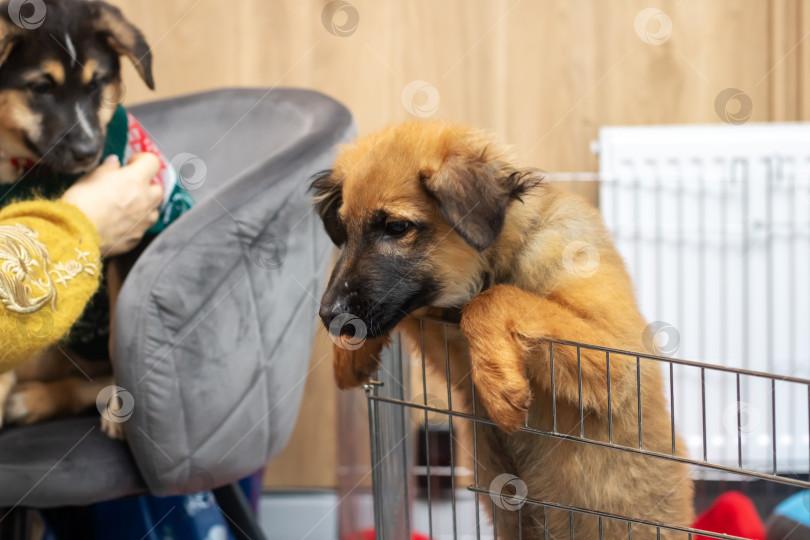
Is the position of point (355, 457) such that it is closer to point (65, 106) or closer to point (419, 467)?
point (419, 467)

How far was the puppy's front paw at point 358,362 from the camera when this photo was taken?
1.33 m

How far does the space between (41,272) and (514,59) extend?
184cm

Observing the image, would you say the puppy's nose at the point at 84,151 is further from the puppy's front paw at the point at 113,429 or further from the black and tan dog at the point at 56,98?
the puppy's front paw at the point at 113,429

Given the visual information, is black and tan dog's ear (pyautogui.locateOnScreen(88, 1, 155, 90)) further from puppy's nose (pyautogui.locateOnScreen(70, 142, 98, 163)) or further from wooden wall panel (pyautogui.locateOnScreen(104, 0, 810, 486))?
wooden wall panel (pyautogui.locateOnScreen(104, 0, 810, 486))

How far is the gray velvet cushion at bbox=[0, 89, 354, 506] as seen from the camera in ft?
4.63

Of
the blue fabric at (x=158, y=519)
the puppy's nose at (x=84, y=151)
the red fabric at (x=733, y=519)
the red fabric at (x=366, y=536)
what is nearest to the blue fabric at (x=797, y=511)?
the red fabric at (x=733, y=519)

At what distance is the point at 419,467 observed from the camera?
2.63 m

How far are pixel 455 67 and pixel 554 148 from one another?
45 cm

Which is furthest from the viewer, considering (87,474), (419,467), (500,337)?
(419,467)

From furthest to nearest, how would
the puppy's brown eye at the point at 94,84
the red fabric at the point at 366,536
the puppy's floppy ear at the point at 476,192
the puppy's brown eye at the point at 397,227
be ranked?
the red fabric at the point at 366,536 → the puppy's brown eye at the point at 94,84 → the puppy's brown eye at the point at 397,227 → the puppy's floppy ear at the point at 476,192

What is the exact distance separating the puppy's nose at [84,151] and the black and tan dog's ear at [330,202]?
489mm

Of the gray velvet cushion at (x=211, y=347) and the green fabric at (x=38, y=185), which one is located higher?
the green fabric at (x=38, y=185)

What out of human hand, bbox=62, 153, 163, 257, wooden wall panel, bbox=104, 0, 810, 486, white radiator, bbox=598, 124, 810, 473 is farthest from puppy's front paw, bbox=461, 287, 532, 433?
wooden wall panel, bbox=104, 0, 810, 486

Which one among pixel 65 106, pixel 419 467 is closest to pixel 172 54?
pixel 65 106
